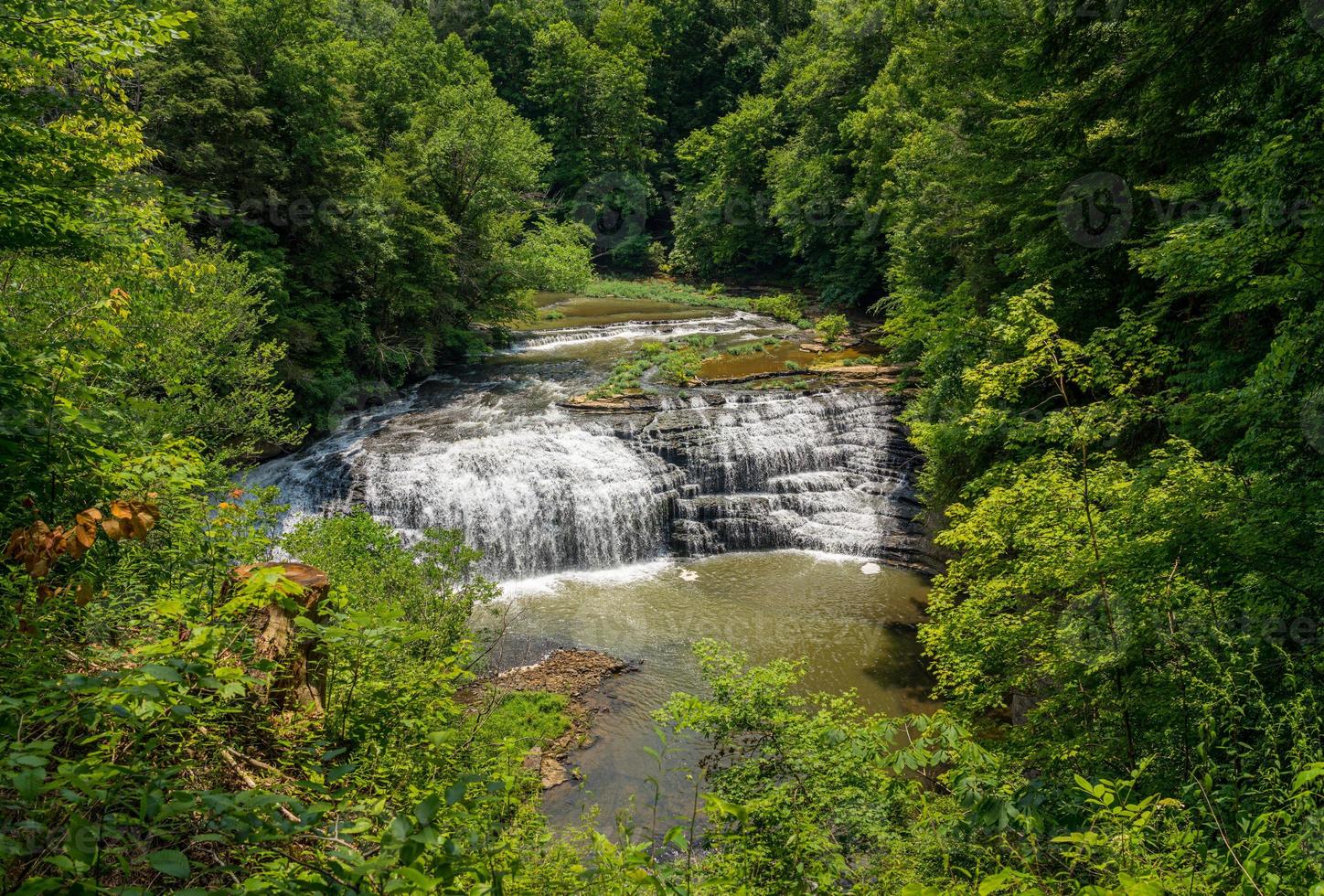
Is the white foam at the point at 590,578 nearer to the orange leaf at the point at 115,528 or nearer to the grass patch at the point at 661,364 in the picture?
the grass patch at the point at 661,364

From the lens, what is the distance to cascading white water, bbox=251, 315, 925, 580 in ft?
44.8

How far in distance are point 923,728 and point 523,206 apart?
2466 centimetres

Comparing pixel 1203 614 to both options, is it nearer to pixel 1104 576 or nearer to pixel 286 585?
pixel 1104 576

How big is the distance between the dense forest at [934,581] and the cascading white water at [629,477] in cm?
173

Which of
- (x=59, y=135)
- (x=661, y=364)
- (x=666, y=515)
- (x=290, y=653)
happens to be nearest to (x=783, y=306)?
(x=661, y=364)

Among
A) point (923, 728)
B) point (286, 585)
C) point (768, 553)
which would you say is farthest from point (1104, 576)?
point (768, 553)

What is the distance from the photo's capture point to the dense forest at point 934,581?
7.61 feet

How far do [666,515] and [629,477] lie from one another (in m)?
1.20

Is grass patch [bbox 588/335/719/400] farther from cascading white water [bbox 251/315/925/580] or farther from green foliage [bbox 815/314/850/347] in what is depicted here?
green foliage [bbox 815/314/850/347]

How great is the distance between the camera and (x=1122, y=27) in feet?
23.3

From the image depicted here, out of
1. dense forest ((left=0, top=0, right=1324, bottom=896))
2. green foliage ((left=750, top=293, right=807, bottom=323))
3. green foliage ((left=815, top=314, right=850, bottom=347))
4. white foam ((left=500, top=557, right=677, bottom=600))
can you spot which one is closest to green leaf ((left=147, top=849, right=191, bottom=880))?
dense forest ((left=0, top=0, right=1324, bottom=896))

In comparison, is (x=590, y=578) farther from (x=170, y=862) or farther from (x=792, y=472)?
(x=170, y=862)

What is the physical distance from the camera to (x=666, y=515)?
48.4 ft

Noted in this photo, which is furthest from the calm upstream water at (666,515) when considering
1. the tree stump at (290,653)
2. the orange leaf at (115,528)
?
the orange leaf at (115,528)
